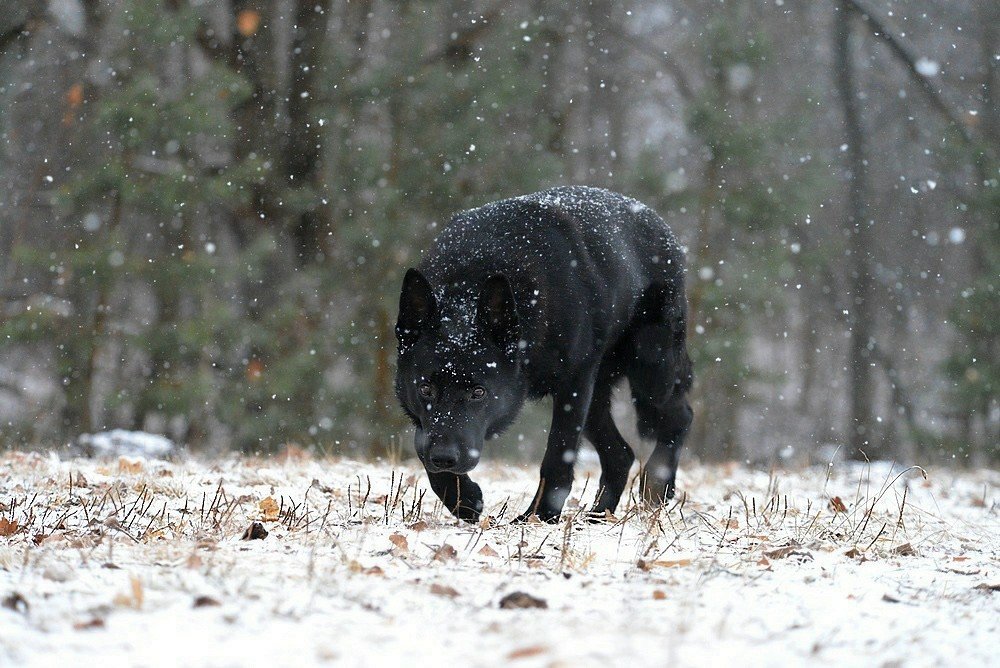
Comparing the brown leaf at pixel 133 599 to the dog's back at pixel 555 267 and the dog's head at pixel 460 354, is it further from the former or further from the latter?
the dog's back at pixel 555 267

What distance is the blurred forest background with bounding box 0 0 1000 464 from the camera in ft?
44.5

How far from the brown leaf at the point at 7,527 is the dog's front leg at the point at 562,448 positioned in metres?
2.37

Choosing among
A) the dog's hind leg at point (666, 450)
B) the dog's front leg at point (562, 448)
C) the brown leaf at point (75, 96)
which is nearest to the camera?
the dog's front leg at point (562, 448)

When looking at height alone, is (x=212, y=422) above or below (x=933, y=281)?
below

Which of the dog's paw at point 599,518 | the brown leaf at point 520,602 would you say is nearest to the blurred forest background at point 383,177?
the dog's paw at point 599,518

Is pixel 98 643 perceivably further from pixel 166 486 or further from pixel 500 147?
pixel 500 147

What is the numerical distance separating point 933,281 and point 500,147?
36.9 ft

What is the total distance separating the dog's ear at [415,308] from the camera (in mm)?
4641

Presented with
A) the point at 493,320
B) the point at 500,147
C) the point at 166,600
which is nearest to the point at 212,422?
the point at 500,147

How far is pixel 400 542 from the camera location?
3.71 meters

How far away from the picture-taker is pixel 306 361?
1409cm

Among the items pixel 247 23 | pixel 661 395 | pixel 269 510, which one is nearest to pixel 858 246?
pixel 247 23

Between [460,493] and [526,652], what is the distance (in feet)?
8.43

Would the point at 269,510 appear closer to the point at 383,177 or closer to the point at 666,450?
the point at 666,450
